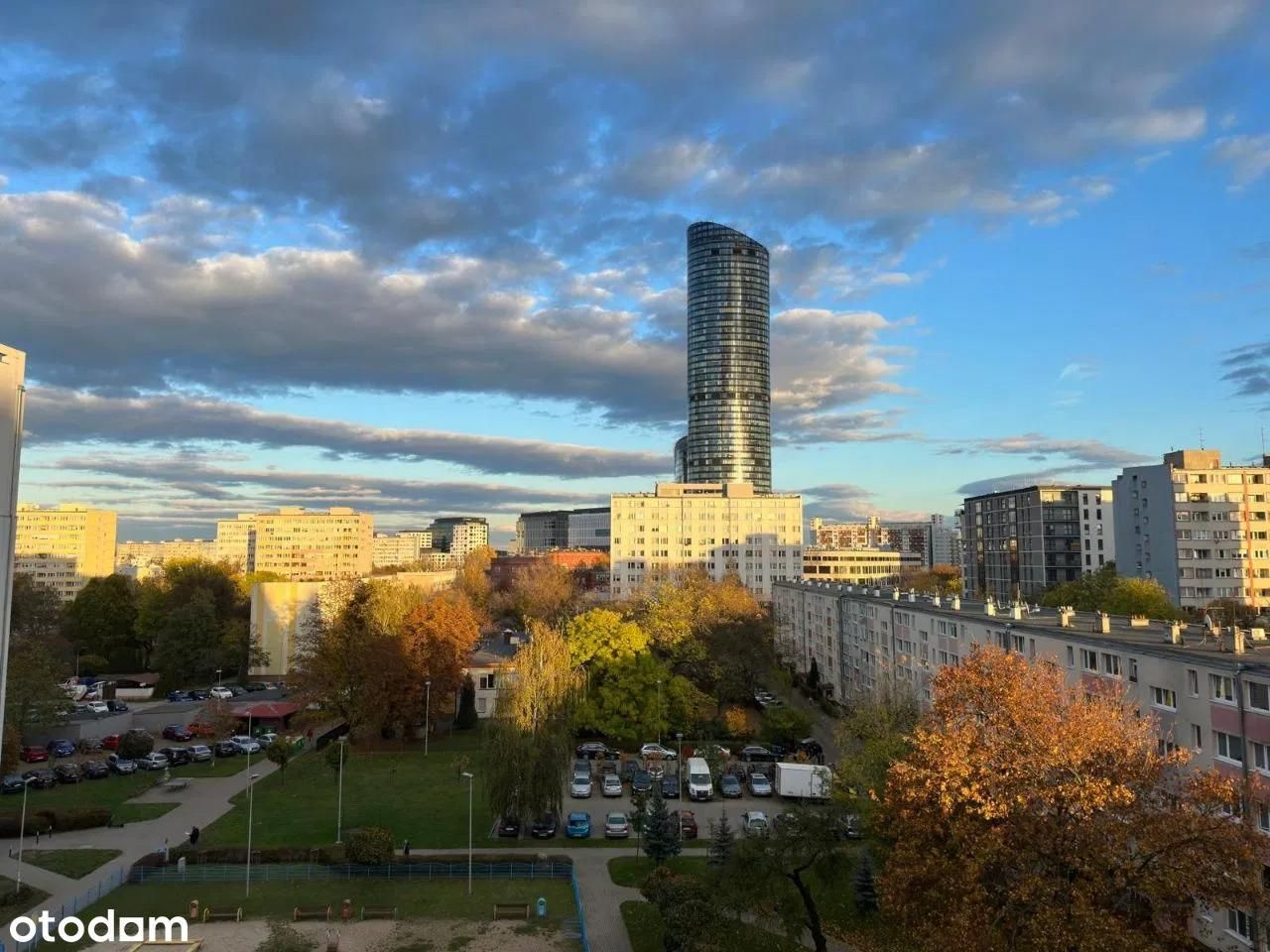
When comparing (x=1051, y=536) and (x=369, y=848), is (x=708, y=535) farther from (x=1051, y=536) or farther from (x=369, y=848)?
(x=369, y=848)

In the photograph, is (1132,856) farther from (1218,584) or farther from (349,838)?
(1218,584)

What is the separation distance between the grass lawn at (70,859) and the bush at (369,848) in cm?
1027

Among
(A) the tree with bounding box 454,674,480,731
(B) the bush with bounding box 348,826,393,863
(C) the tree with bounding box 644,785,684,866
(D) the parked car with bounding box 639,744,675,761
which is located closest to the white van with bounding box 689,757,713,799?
(D) the parked car with bounding box 639,744,675,761

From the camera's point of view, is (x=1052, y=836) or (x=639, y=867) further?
(x=639, y=867)

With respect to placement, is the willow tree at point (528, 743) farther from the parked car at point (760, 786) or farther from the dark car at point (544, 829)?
the parked car at point (760, 786)

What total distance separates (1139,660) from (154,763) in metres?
52.7

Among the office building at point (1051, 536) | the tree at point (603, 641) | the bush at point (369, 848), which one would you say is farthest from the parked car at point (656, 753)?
the office building at point (1051, 536)

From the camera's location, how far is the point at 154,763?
49.7 meters

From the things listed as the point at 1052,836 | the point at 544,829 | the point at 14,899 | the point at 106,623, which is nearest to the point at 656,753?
the point at 544,829

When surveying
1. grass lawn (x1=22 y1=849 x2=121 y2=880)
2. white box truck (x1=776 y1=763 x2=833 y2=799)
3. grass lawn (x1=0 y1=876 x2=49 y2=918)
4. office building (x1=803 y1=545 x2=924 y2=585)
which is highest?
office building (x1=803 y1=545 x2=924 y2=585)

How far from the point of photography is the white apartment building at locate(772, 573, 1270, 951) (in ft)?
75.4

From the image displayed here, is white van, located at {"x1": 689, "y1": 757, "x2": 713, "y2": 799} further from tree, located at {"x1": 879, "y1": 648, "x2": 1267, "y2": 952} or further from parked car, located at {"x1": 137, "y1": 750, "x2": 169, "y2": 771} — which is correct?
parked car, located at {"x1": 137, "y1": 750, "x2": 169, "y2": 771}

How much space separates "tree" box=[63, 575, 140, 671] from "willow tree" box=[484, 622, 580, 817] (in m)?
75.1

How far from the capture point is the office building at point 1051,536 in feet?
362
